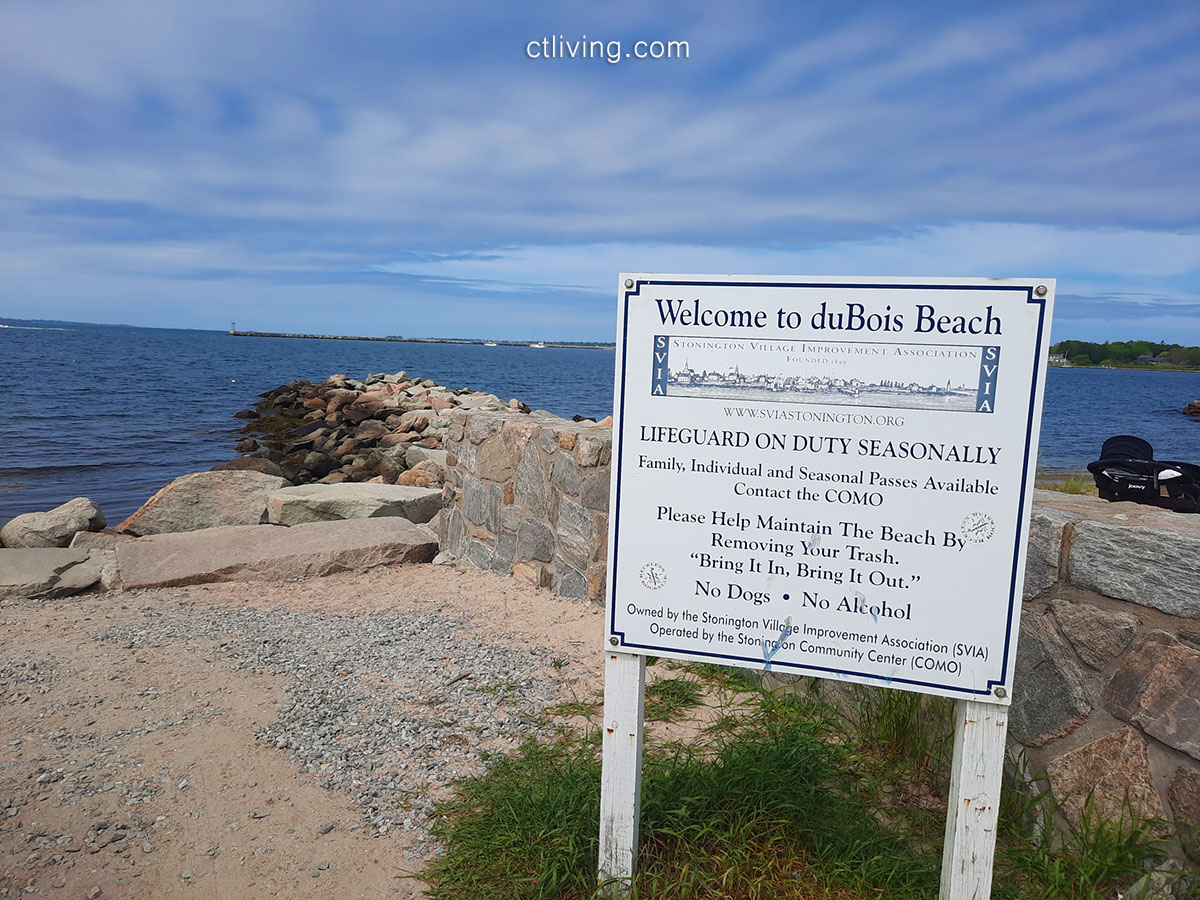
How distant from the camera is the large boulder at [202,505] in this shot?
770 centimetres

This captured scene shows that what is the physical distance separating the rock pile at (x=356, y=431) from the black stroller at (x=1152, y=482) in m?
7.21

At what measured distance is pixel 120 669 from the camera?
424 centimetres

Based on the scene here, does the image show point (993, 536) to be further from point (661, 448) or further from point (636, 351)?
point (636, 351)

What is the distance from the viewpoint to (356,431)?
761 inches

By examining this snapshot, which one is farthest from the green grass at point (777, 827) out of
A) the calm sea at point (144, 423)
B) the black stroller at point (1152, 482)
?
the calm sea at point (144, 423)

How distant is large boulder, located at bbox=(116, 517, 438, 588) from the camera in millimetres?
5992

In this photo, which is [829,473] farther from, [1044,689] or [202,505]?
[202,505]

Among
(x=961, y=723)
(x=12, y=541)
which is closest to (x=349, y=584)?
(x=12, y=541)

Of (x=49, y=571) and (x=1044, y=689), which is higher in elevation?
(x=1044, y=689)

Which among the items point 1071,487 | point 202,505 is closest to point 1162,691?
point 1071,487

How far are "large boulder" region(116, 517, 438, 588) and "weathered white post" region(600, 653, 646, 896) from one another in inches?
166

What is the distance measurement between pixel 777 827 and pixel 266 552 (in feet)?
15.9

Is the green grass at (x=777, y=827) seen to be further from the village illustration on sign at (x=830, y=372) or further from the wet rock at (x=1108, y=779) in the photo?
the village illustration on sign at (x=830, y=372)

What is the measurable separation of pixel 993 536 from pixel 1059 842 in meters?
1.24
